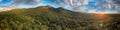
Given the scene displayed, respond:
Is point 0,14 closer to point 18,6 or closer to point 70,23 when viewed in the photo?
point 18,6

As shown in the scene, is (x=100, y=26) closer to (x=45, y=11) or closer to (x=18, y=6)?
(x=45, y=11)

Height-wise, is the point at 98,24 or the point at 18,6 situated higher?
the point at 18,6

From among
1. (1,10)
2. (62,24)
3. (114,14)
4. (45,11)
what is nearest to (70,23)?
(62,24)

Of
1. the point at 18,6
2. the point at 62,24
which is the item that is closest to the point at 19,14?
the point at 18,6

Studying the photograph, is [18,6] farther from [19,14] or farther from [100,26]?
[100,26]

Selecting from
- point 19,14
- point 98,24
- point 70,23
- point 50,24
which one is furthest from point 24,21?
point 98,24
